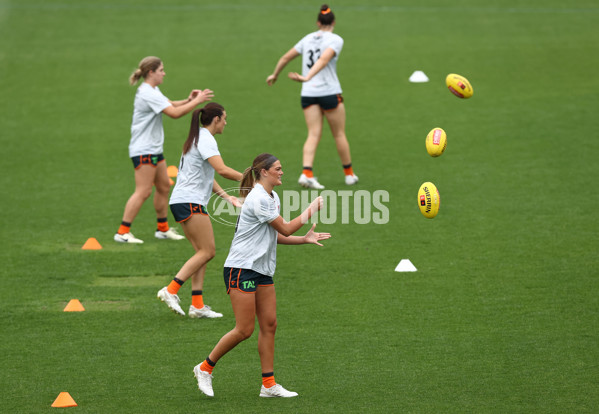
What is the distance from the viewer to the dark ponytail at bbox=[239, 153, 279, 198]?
22.3ft

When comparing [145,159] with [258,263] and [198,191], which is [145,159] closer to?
[198,191]

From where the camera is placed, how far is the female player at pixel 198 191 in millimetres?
8312

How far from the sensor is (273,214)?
22.1 feet

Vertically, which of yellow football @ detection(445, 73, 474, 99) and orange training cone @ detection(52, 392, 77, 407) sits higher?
yellow football @ detection(445, 73, 474, 99)

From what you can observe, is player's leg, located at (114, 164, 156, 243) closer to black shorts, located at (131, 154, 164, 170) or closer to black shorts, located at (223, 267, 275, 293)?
black shorts, located at (131, 154, 164, 170)

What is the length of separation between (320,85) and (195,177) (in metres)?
4.89

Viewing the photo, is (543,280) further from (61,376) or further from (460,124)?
(460,124)

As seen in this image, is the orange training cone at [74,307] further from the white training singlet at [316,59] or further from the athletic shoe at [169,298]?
the white training singlet at [316,59]

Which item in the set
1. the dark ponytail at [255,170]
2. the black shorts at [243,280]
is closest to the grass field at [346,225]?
the black shorts at [243,280]

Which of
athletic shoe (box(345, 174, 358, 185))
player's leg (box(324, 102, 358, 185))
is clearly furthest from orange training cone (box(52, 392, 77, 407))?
athletic shoe (box(345, 174, 358, 185))

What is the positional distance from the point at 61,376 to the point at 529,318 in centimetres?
445

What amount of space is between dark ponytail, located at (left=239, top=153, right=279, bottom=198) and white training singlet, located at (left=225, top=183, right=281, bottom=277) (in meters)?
0.11

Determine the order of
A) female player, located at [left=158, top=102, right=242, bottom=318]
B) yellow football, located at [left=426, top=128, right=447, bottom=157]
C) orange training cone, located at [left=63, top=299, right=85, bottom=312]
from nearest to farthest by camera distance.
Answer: female player, located at [left=158, top=102, right=242, bottom=318] → orange training cone, located at [left=63, top=299, right=85, bottom=312] → yellow football, located at [left=426, top=128, right=447, bottom=157]

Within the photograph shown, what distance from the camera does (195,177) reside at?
8.52 meters
